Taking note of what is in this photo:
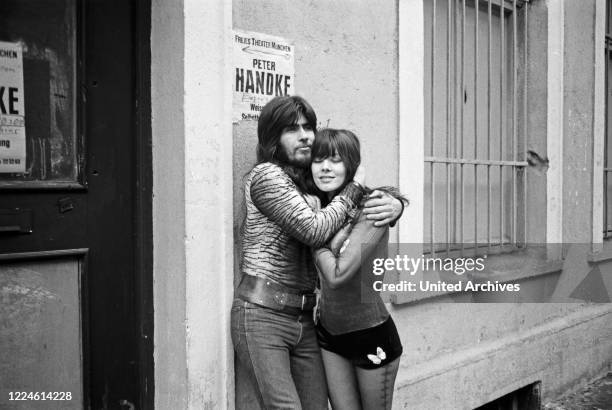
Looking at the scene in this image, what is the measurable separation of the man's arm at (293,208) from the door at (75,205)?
599 mm

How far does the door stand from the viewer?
2.64m

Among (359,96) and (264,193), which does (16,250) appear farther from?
(359,96)

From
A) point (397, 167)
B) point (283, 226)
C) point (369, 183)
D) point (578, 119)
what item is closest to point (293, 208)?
point (283, 226)

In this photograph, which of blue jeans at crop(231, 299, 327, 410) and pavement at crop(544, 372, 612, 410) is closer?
blue jeans at crop(231, 299, 327, 410)

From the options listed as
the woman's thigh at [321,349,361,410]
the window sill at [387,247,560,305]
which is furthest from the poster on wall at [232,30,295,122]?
the window sill at [387,247,560,305]

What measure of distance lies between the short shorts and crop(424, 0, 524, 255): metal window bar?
1.61 meters

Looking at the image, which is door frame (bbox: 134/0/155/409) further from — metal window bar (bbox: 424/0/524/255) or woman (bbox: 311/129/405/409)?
metal window bar (bbox: 424/0/524/255)

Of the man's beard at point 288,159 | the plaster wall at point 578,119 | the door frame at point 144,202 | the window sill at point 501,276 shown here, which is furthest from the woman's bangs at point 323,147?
the plaster wall at point 578,119

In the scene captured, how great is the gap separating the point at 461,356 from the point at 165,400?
2.16m

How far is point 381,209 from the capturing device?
2629mm

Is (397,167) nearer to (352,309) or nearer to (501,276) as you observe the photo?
(501,276)

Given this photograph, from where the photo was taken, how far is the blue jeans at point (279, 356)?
2.64 meters

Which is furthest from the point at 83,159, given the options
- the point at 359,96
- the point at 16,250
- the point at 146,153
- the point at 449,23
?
the point at 449,23

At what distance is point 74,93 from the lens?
2.77 metres
